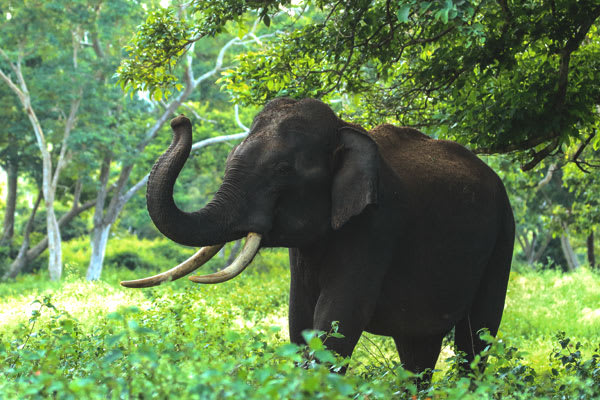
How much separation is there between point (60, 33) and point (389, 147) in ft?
62.5

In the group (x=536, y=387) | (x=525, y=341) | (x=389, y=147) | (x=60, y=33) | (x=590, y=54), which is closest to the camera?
(x=536, y=387)

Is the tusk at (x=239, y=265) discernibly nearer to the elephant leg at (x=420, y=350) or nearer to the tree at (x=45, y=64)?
the elephant leg at (x=420, y=350)

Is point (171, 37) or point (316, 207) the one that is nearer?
point (316, 207)

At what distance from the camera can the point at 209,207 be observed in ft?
15.1

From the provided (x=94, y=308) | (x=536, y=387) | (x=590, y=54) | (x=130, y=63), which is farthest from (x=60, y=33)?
(x=536, y=387)

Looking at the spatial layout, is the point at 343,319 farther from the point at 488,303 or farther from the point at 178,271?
the point at 488,303

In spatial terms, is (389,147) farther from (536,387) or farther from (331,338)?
(536,387)

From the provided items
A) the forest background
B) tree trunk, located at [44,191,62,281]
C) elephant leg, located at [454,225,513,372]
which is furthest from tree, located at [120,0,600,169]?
tree trunk, located at [44,191,62,281]

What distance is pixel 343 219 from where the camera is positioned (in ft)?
15.3

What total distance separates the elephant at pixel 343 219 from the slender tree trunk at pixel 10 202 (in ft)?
78.9

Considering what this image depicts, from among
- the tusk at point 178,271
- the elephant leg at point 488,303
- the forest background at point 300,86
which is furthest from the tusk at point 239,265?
the elephant leg at point 488,303

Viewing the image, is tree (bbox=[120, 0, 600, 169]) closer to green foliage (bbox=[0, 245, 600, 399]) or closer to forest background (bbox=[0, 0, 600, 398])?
forest background (bbox=[0, 0, 600, 398])

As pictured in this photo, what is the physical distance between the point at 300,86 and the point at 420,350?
2890 mm

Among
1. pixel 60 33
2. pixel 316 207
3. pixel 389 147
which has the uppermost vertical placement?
pixel 60 33
